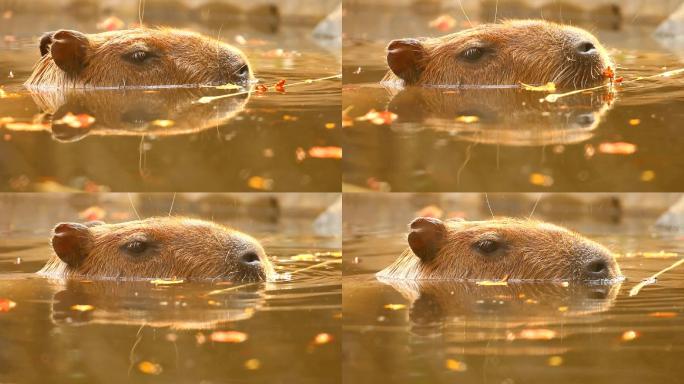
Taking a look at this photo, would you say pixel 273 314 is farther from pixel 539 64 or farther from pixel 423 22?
pixel 423 22

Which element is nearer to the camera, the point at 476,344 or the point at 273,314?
the point at 476,344

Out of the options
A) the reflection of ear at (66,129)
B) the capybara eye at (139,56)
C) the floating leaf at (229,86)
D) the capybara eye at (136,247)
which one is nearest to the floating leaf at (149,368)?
the capybara eye at (136,247)

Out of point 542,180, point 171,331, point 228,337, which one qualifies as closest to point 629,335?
point 542,180

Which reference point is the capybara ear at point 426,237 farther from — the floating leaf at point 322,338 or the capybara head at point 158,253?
the floating leaf at point 322,338

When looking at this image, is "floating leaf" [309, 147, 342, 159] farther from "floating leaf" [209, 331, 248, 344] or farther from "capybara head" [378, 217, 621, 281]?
"floating leaf" [209, 331, 248, 344]

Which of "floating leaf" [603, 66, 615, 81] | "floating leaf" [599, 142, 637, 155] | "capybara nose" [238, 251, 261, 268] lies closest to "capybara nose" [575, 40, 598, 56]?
"floating leaf" [603, 66, 615, 81]

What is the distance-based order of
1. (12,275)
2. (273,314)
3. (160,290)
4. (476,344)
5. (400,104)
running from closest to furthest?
(476,344), (273,314), (160,290), (12,275), (400,104)

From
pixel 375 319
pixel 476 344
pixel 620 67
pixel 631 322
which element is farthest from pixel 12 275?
pixel 620 67
